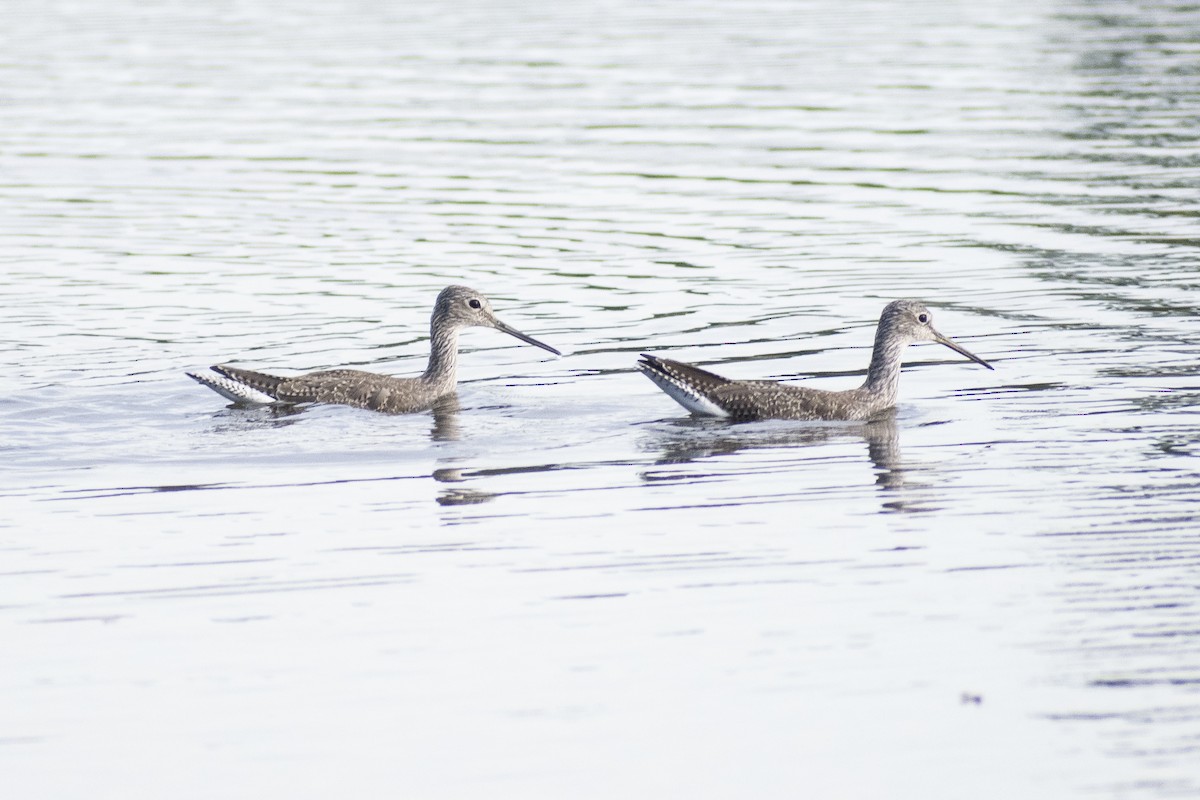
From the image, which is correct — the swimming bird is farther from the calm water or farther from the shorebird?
the shorebird

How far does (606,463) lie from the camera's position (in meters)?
14.2

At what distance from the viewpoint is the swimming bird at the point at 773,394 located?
1538 centimetres

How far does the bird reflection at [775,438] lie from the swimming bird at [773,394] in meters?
0.10

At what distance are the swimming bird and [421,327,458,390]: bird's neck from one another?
204 cm

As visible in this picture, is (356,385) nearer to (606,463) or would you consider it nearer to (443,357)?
(443,357)

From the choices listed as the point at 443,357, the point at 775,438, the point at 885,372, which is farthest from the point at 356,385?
the point at 885,372

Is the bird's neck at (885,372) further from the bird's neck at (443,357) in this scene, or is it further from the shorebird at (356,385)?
the bird's neck at (443,357)

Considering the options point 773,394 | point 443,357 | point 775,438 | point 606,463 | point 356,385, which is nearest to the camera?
point 606,463

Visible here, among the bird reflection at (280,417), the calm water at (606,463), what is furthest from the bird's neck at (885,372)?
the bird reflection at (280,417)

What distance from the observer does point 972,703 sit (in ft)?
29.4

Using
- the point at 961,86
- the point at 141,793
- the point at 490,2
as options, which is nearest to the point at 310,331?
the point at 141,793

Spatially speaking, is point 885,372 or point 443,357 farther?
point 443,357

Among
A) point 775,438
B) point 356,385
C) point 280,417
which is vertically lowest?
point 775,438

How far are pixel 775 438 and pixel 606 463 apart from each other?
1.48 meters
